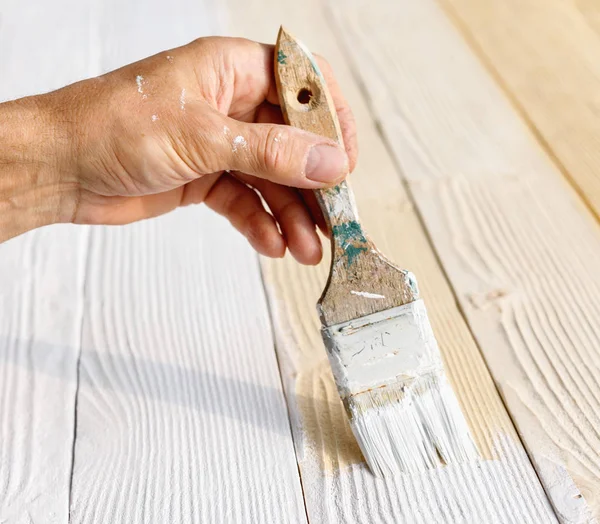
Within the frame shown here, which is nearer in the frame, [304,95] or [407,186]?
[304,95]

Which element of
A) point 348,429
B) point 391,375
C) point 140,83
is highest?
point 140,83

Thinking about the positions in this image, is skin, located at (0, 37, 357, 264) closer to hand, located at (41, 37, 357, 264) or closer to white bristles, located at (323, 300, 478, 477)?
hand, located at (41, 37, 357, 264)

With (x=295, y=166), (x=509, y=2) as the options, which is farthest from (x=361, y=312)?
(x=509, y=2)

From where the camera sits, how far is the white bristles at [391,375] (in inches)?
31.8

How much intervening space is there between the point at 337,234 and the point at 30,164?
0.40 m

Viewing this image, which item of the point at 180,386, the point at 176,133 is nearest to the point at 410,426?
the point at 180,386

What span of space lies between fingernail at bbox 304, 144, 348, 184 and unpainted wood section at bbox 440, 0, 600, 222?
493mm

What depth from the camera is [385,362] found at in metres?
0.81

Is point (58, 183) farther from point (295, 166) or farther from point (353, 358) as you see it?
point (353, 358)

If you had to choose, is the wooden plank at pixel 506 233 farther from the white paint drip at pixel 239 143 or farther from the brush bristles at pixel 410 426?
the white paint drip at pixel 239 143

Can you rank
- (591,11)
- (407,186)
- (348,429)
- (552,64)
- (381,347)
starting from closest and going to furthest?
1. (381,347)
2. (348,429)
3. (407,186)
4. (552,64)
5. (591,11)

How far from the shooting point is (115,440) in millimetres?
921

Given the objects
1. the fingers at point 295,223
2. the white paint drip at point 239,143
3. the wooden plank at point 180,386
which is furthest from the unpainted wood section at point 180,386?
the white paint drip at point 239,143

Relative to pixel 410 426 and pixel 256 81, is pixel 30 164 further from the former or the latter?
pixel 410 426
